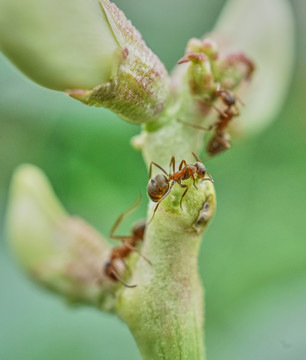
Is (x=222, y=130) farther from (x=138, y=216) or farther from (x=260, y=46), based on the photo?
(x=138, y=216)

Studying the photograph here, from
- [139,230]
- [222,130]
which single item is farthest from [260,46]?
[139,230]

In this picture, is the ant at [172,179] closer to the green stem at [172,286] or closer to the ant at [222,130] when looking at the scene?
the green stem at [172,286]

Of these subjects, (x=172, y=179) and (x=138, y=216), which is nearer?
(x=172, y=179)

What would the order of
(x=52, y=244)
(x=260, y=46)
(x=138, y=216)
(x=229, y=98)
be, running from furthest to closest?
(x=138, y=216) < (x=260, y=46) < (x=52, y=244) < (x=229, y=98)

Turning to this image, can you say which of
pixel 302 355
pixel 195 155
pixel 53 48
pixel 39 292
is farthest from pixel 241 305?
pixel 53 48

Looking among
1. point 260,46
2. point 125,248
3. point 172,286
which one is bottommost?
point 172,286

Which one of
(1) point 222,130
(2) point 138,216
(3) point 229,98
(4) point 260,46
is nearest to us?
(3) point 229,98

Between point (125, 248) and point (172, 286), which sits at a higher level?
point (125, 248)
